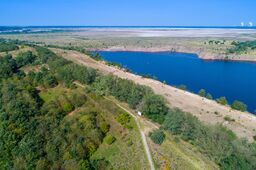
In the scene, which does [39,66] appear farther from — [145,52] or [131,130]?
[145,52]

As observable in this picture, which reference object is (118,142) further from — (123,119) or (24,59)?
(24,59)

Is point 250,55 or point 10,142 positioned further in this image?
point 250,55

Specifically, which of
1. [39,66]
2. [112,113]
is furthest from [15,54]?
[112,113]

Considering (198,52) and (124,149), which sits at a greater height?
(124,149)

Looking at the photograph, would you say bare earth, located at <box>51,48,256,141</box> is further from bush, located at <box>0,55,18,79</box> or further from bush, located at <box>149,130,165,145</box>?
bush, located at <box>0,55,18,79</box>

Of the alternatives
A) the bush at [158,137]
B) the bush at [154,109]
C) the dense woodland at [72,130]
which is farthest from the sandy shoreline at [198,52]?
the bush at [158,137]

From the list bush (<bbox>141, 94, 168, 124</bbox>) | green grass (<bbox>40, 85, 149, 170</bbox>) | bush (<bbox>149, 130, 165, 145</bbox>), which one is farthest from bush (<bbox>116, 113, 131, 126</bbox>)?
bush (<bbox>149, 130, 165, 145</bbox>)

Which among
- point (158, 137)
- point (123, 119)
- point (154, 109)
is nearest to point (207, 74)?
point (154, 109)
